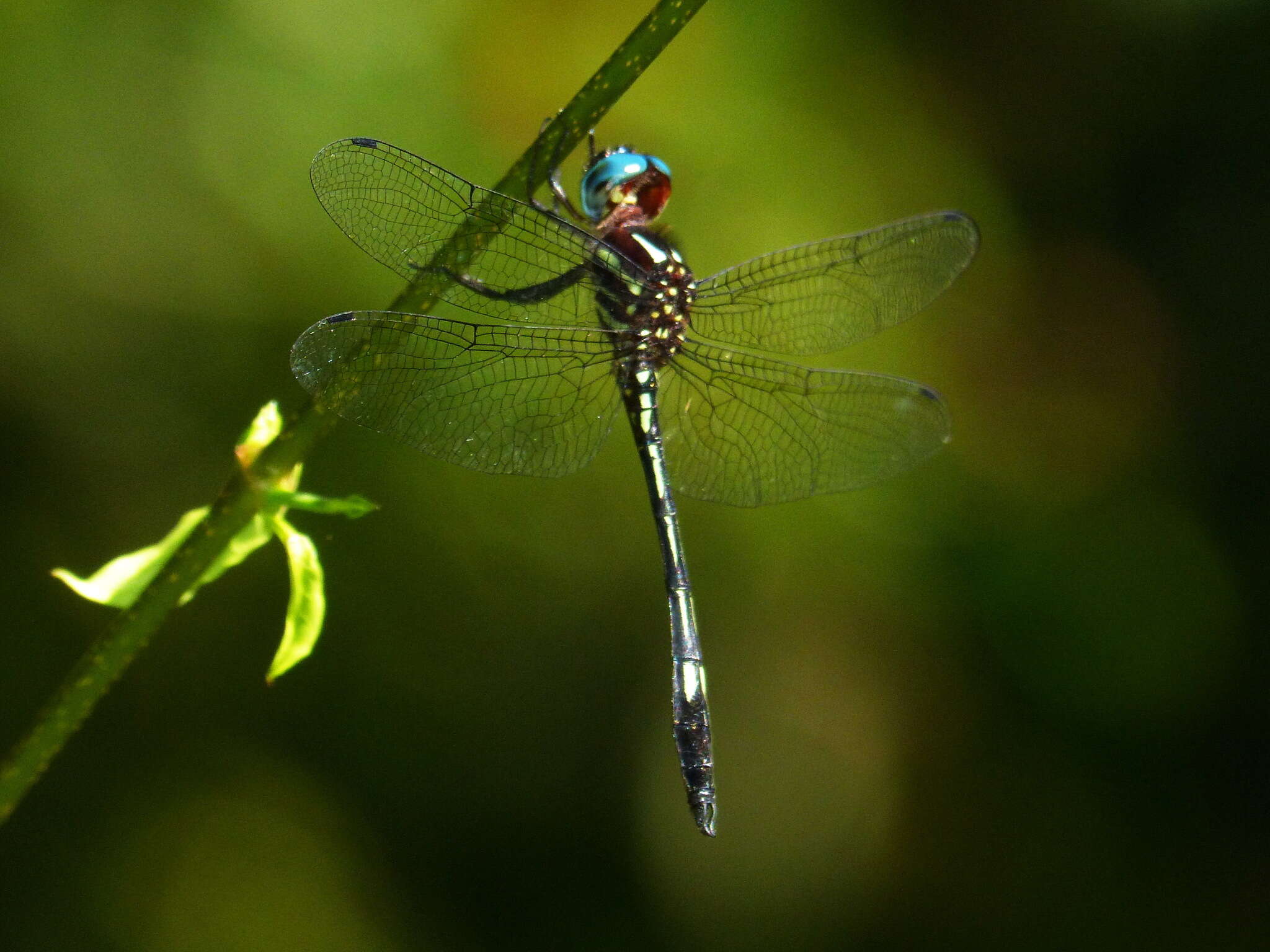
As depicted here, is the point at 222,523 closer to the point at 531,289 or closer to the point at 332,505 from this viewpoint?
the point at 332,505

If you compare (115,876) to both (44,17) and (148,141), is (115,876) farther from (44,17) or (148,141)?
(44,17)

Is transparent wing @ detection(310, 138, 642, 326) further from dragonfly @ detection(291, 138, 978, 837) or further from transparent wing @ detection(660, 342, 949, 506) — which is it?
transparent wing @ detection(660, 342, 949, 506)

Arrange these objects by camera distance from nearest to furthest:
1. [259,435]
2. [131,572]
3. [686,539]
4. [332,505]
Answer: [332,505] < [259,435] < [131,572] < [686,539]

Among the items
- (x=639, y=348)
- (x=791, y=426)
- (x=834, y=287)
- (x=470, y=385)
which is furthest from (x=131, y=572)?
(x=834, y=287)

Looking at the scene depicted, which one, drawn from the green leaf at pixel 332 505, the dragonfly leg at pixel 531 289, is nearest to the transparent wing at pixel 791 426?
the dragonfly leg at pixel 531 289

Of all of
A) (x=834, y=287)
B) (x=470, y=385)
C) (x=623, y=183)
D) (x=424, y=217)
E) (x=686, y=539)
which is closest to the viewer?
(x=424, y=217)

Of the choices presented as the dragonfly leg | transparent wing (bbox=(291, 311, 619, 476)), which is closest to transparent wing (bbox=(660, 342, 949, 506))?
transparent wing (bbox=(291, 311, 619, 476))

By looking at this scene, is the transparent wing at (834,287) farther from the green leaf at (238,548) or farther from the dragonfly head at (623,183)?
the green leaf at (238,548)
